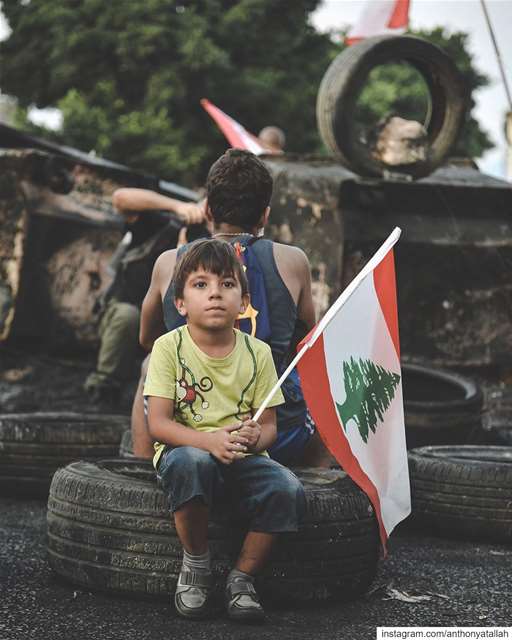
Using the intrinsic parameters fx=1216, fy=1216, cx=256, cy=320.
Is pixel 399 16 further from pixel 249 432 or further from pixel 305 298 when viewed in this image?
pixel 249 432

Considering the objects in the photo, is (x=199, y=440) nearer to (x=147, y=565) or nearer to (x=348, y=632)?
(x=147, y=565)

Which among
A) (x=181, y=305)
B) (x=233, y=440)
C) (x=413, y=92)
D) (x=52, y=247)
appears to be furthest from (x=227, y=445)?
(x=413, y=92)

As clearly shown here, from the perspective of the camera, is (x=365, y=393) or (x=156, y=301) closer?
(x=365, y=393)

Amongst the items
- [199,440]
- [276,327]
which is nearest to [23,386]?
[276,327]

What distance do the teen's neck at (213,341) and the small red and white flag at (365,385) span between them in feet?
0.65

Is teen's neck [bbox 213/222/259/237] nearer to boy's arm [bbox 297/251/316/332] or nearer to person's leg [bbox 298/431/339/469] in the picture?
boy's arm [bbox 297/251/316/332]

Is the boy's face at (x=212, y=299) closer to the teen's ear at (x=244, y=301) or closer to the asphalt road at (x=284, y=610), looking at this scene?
the teen's ear at (x=244, y=301)

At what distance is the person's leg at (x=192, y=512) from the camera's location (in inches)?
123

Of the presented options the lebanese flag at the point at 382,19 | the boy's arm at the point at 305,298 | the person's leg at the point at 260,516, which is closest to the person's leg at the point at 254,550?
the person's leg at the point at 260,516

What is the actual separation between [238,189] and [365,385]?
0.76 metres

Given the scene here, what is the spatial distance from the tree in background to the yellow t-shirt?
81.8 feet

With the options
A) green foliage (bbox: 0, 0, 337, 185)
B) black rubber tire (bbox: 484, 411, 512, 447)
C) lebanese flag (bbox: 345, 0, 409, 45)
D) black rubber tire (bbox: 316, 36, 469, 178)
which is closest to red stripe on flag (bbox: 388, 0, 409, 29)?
lebanese flag (bbox: 345, 0, 409, 45)

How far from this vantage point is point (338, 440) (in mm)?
3412

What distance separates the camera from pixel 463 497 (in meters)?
4.55
